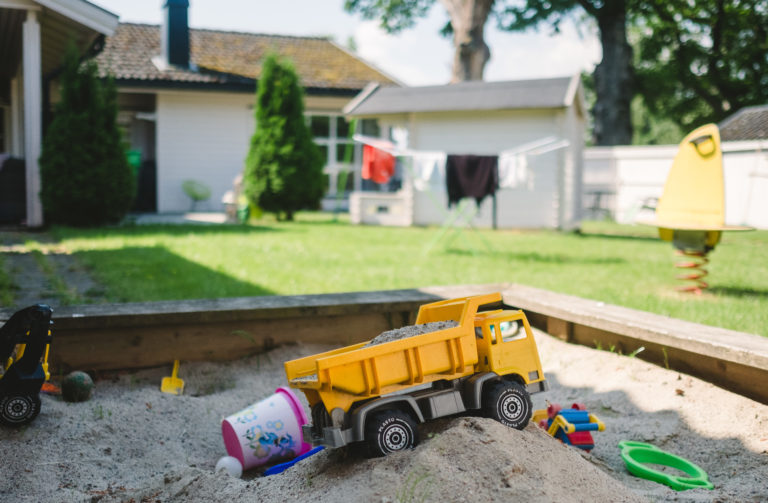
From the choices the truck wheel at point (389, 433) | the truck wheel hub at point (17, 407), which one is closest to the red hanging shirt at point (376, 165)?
the truck wheel hub at point (17, 407)

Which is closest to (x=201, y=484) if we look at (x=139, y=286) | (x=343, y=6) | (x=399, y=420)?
(x=399, y=420)

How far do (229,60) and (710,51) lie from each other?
70.2 feet

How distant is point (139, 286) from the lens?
17.3 feet

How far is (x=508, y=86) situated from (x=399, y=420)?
489 inches

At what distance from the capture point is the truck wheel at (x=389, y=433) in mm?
1994

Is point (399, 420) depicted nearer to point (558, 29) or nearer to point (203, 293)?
point (203, 293)

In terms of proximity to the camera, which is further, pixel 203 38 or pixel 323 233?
pixel 203 38

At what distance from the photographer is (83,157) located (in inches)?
395

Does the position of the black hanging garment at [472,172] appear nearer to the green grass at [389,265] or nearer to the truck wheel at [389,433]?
the green grass at [389,265]

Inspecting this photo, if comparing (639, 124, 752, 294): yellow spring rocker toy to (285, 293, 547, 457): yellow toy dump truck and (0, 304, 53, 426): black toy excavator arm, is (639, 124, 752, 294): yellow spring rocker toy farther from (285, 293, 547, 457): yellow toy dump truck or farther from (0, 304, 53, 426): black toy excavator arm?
(0, 304, 53, 426): black toy excavator arm

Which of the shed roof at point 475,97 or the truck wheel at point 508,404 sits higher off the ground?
the shed roof at point 475,97

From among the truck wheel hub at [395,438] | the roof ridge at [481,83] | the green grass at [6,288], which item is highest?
the roof ridge at [481,83]

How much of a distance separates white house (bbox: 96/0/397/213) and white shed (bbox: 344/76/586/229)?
3928mm

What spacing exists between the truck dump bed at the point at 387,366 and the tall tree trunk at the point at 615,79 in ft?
80.6
